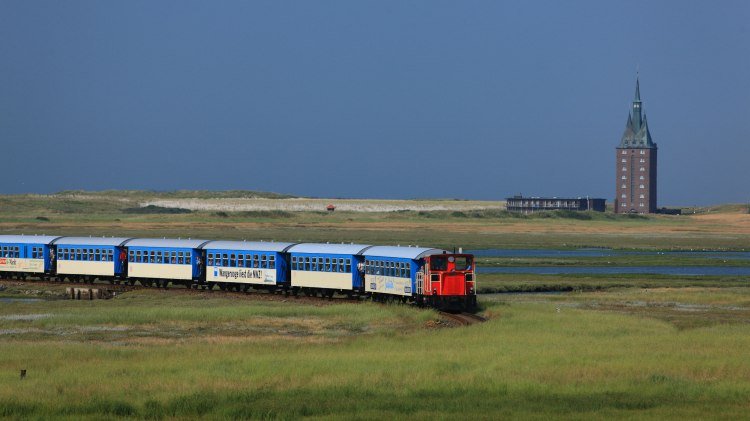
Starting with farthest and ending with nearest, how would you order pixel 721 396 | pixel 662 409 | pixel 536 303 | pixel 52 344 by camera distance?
pixel 536 303 < pixel 52 344 < pixel 721 396 < pixel 662 409

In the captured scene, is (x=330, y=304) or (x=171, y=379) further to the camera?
(x=330, y=304)

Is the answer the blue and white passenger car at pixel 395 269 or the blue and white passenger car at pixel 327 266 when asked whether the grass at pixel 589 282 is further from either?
the blue and white passenger car at pixel 395 269

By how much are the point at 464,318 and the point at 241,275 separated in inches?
759

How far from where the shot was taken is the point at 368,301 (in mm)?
56906

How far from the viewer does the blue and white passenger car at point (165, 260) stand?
68.0m

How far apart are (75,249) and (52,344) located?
33.7 meters

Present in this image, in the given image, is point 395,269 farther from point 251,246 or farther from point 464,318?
point 251,246

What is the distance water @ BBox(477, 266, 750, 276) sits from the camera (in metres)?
90.4

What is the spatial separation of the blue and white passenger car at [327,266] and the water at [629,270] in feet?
91.0

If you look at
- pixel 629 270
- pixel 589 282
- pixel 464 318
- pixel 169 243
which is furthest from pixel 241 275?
pixel 629 270

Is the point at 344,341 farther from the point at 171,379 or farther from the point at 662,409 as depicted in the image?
the point at 662,409

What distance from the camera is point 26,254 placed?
76.2 metres

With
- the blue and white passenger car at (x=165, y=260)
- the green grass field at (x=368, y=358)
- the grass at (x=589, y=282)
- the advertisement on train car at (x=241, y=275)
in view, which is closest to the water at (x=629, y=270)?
the grass at (x=589, y=282)

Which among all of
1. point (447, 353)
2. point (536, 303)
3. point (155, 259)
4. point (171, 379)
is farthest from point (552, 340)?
point (155, 259)
